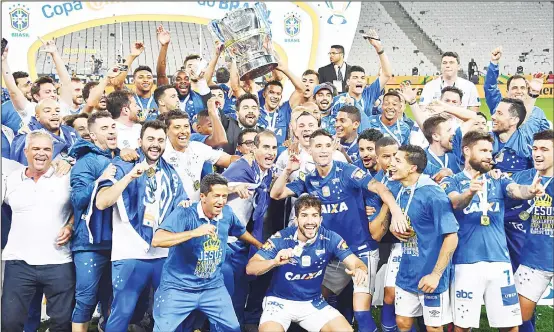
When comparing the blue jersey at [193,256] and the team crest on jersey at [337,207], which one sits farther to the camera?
the team crest on jersey at [337,207]

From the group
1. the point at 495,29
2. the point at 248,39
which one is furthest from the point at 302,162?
the point at 495,29

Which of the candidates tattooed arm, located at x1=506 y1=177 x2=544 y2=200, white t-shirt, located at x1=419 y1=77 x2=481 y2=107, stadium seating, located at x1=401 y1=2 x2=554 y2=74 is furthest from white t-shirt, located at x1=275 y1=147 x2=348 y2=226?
stadium seating, located at x1=401 y1=2 x2=554 y2=74

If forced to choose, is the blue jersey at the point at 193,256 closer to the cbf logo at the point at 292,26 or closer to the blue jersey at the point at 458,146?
the blue jersey at the point at 458,146

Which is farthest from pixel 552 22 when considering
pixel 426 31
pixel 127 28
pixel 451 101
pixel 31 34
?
pixel 451 101

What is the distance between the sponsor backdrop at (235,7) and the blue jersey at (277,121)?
249 inches

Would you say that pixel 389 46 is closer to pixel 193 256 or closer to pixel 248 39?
pixel 248 39

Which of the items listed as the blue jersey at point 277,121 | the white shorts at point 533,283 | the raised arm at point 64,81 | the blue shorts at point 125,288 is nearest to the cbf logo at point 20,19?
the raised arm at point 64,81

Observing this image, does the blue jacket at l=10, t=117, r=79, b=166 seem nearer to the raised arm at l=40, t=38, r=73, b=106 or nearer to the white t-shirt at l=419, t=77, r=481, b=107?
the raised arm at l=40, t=38, r=73, b=106

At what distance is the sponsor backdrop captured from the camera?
12.6 m

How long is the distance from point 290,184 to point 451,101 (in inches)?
73.2

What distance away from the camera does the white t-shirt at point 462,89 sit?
6770mm

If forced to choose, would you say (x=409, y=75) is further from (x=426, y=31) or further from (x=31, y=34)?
(x=31, y=34)

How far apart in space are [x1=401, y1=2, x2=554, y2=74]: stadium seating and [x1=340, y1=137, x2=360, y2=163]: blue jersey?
16.8 m

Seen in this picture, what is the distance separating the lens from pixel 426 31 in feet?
71.7
